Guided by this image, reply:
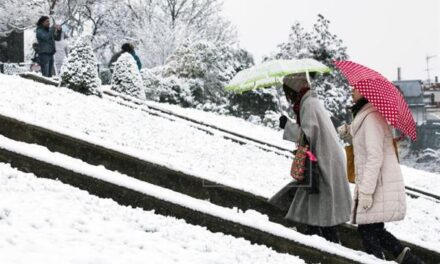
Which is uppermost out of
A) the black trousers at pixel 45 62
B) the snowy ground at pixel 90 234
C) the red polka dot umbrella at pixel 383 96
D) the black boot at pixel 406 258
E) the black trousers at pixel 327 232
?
the black trousers at pixel 45 62

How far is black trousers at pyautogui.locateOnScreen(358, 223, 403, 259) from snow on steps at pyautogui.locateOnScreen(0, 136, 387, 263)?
0.10 m

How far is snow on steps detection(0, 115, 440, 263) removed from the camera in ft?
24.9

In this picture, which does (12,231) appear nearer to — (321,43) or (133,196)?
(133,196)

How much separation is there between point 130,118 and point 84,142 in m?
4.06

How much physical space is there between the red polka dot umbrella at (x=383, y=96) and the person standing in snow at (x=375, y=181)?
11 centimetres

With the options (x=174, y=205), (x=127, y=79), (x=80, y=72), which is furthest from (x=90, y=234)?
(x=127, y=79)

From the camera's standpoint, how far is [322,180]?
20.1ft

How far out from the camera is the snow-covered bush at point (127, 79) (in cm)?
1562

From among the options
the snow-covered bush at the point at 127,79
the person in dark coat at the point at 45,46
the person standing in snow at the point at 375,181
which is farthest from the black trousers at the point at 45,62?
the person standing in snow at the point at 375,181

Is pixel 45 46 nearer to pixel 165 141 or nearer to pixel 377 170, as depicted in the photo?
pixel 165 141

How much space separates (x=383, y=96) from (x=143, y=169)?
3400mm

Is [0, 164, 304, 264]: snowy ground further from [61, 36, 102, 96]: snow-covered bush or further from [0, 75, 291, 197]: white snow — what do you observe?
[61, 36, 102, 96]: snow-covered bush

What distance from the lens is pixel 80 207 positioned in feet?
17.3

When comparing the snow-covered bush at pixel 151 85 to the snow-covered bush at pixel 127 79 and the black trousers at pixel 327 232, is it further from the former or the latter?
the black trousers at pixel 327 232
